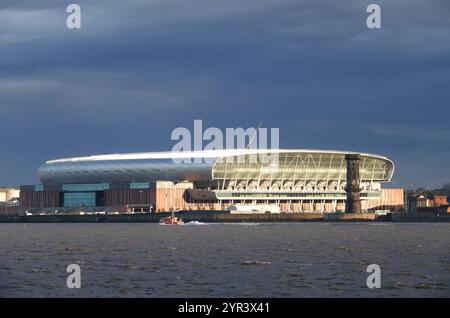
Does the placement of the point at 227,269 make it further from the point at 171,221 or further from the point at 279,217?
the point at 279,217

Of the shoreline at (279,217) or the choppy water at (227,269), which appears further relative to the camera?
the shoreline at (279,217)

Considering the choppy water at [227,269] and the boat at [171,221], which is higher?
the boat at [171,221]

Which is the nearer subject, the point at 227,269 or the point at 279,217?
the point at 227,269

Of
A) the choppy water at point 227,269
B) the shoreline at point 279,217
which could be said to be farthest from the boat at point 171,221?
the choppy water at point 227,269

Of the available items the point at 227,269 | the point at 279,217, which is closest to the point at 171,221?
the point at 279,217

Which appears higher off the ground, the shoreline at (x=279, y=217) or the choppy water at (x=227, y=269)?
the shoreline at (x=279, y=217)

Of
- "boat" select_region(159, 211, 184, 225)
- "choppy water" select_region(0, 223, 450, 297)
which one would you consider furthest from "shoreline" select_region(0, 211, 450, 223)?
"choppy water" select_region(0, 223, 450, 297)

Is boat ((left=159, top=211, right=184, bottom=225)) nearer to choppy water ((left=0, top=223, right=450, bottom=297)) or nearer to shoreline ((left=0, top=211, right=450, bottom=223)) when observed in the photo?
shoreline ((left=0, top=211, right=450, bottom=223))

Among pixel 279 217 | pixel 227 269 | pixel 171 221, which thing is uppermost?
pixel 279 217

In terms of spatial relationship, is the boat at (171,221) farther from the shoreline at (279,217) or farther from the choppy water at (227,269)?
the choppy water at (227,269)

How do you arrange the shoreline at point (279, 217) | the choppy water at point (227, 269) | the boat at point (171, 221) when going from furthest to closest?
the shoreline at point (279, 217) < the boat at point (171, 221) < the choppy water at point (227, 269)

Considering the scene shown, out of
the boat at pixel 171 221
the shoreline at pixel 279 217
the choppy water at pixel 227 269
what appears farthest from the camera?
the shoreline at pixel 279 217

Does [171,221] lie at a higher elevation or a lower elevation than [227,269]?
higher
